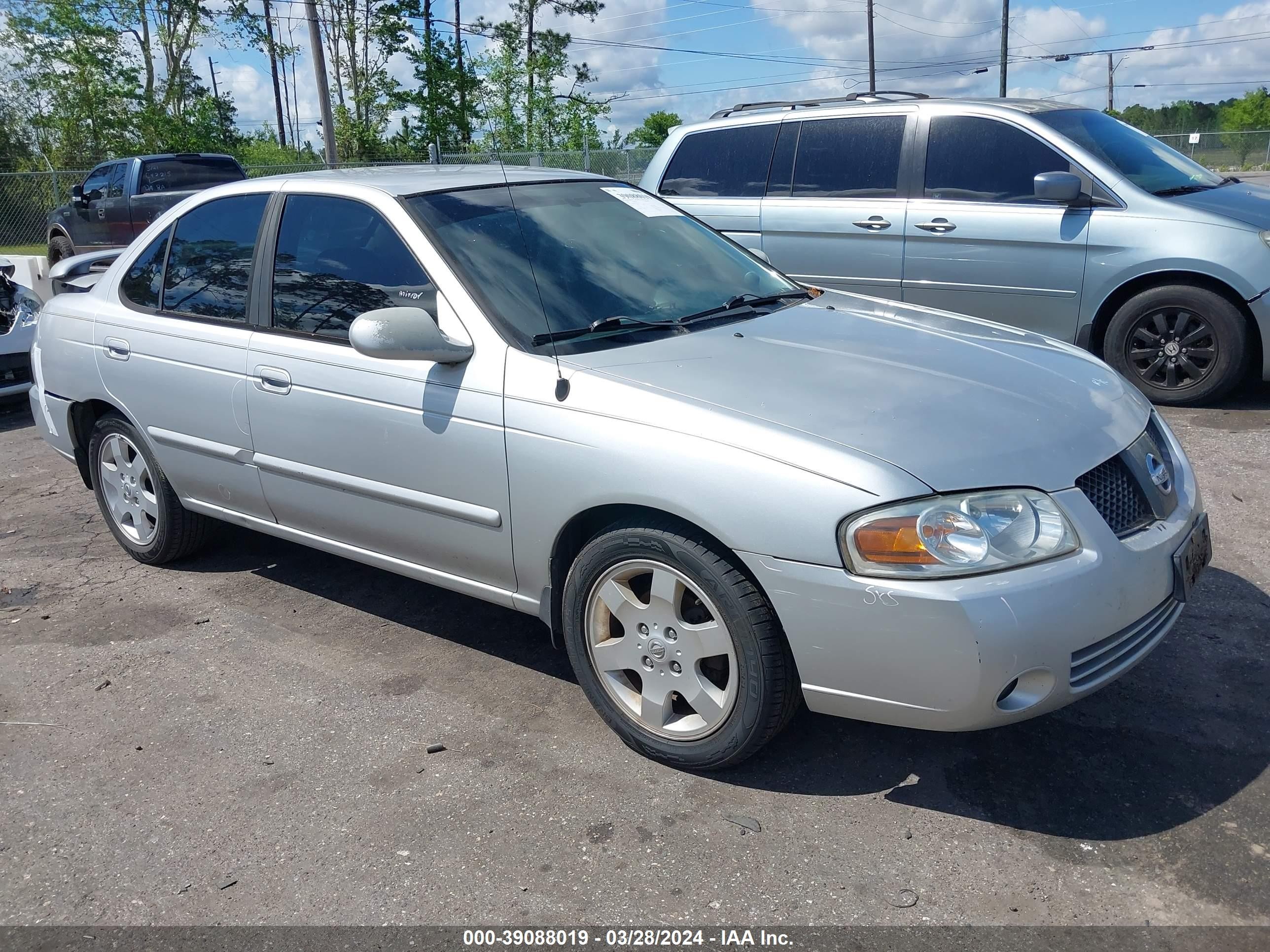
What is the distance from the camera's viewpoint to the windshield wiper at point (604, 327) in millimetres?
3334

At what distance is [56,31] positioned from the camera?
27125mm

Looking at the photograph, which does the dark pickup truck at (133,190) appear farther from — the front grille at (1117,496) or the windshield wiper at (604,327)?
the front grille at (1117,496)

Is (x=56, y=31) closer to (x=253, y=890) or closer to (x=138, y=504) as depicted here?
(x=138, y=504)

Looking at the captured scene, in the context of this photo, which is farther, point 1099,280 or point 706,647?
point 1099,280

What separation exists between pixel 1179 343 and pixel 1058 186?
1.19 meters

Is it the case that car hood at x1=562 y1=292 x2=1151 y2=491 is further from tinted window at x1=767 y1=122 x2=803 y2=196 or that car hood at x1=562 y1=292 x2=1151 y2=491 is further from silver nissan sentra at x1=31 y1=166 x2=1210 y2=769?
tinted window at x1=767 y1=122 x2=803 y2=196

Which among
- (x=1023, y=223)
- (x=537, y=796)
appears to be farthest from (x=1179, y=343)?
(x=537, y=796)

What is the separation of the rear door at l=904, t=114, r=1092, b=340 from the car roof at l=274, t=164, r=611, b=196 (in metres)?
3.22

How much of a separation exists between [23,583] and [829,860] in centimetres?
400

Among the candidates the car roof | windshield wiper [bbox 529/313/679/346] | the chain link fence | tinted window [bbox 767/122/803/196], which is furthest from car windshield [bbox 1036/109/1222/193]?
the chain link fence

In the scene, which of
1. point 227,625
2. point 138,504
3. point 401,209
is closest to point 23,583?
point 138,504

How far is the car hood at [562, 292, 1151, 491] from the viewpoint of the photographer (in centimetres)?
272

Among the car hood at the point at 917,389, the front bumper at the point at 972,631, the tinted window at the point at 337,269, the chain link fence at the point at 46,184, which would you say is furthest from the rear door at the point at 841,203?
the chain link fence at the point at 46,184

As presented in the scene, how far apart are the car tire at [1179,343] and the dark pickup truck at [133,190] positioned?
39.7ft
